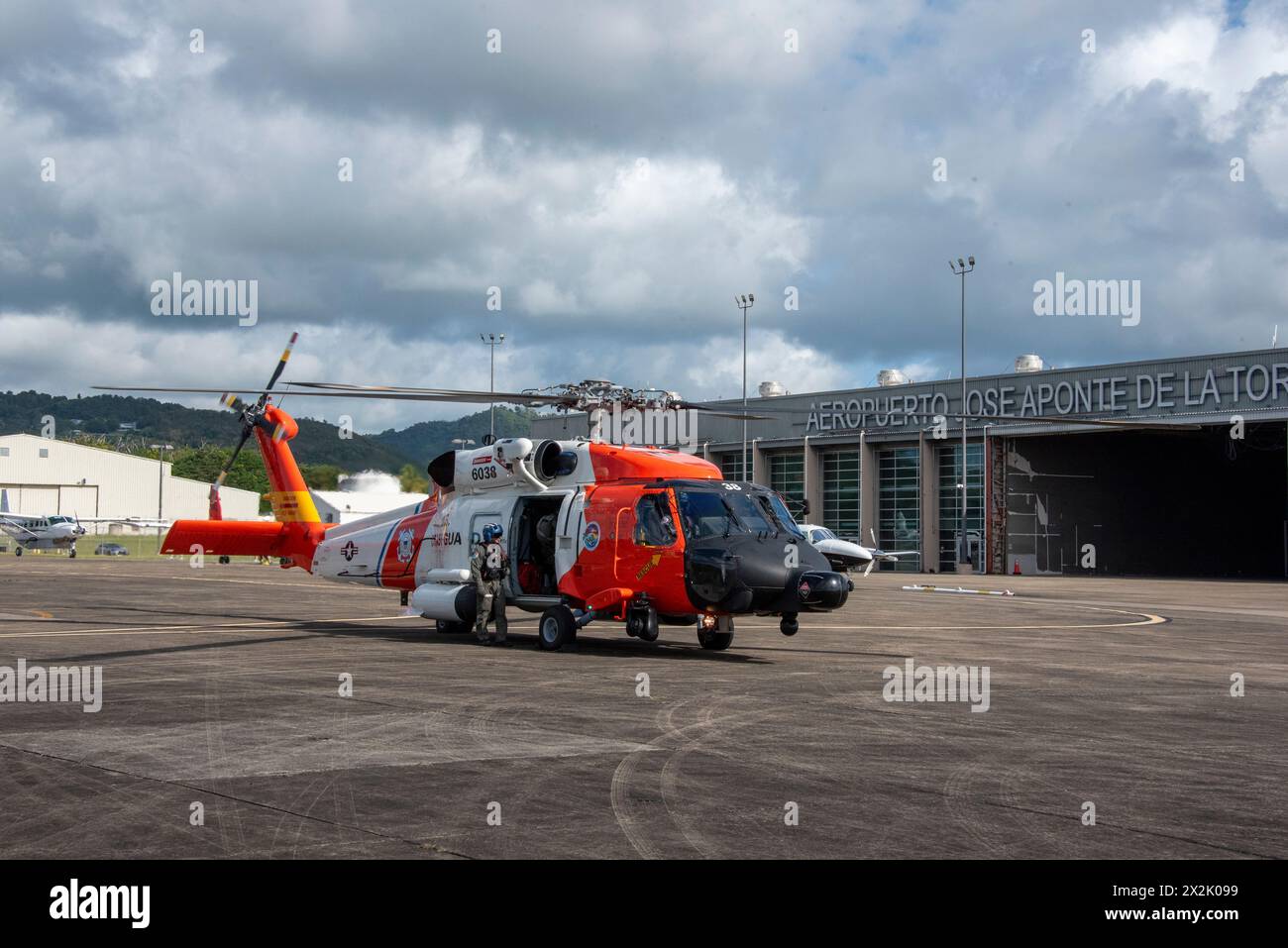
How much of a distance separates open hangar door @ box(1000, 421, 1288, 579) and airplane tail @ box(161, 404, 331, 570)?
51.4 metres

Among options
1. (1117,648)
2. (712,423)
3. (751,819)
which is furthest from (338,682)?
(712,423)

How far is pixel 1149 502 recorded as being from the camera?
7619 centimetres

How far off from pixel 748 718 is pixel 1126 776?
3.72 metres

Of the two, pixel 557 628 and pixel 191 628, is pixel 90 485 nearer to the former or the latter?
pixel 191 628

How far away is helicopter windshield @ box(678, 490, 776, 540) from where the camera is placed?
16859 millimetres

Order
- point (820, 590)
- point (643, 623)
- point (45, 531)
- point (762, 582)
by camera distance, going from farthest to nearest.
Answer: point (45, 531) → point (643, 623) → point (762, 582) → point (820, 590)

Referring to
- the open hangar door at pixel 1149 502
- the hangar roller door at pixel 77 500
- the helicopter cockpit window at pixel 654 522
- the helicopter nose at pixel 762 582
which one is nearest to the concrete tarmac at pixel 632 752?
the helicopter nose at pixel 762 582

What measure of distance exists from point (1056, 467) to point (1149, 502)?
34.1 ft

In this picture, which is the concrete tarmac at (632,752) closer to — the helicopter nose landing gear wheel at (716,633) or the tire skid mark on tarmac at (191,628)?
the helicopter nose landing gear wheel at (716,633)

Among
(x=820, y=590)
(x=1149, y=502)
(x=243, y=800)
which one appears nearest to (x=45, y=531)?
(x=1149, y=502)

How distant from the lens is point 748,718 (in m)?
11.5

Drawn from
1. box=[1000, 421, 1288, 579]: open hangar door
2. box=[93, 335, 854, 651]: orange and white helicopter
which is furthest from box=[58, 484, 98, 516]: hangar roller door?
box=[93, 335, 854, 651]: orange and white helicopter

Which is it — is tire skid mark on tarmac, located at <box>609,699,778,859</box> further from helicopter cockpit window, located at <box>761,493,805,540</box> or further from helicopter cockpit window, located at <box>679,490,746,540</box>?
helicopter cockpit window, located at <box>761,493,805,540</box>
